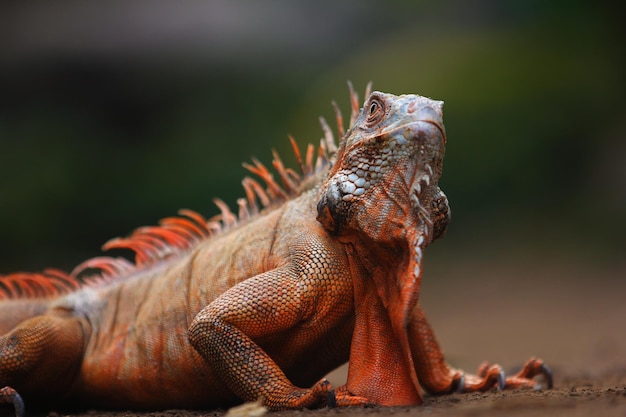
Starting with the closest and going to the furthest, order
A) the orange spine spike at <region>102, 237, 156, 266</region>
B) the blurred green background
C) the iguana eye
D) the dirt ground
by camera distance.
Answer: the dirt ground
the iguana eye
the orange spine spike at <region>102, 237, 156, 266</region>
the blurred green background

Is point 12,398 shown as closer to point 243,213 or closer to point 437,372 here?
point 243,213

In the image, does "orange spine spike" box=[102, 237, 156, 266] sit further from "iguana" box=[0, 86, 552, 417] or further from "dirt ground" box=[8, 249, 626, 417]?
"dirt ground" box=[8, 249, 626, 417]

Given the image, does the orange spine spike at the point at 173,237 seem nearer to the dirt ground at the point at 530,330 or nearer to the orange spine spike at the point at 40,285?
the orange spine spike at the point at 40,285

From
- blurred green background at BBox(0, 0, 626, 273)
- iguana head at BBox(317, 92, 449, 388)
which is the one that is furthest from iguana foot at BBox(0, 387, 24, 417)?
blurred green background at BBox(0, 0, 626, 273)

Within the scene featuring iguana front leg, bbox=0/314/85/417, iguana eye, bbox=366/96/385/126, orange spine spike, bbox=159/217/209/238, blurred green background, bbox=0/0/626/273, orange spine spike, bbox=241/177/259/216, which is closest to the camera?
iguana eye, bbox=366/96/385/126

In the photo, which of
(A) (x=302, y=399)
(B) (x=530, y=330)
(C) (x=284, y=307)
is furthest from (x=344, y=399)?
(B) (x=530, y=330)

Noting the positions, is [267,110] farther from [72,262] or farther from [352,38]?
[72,262]
